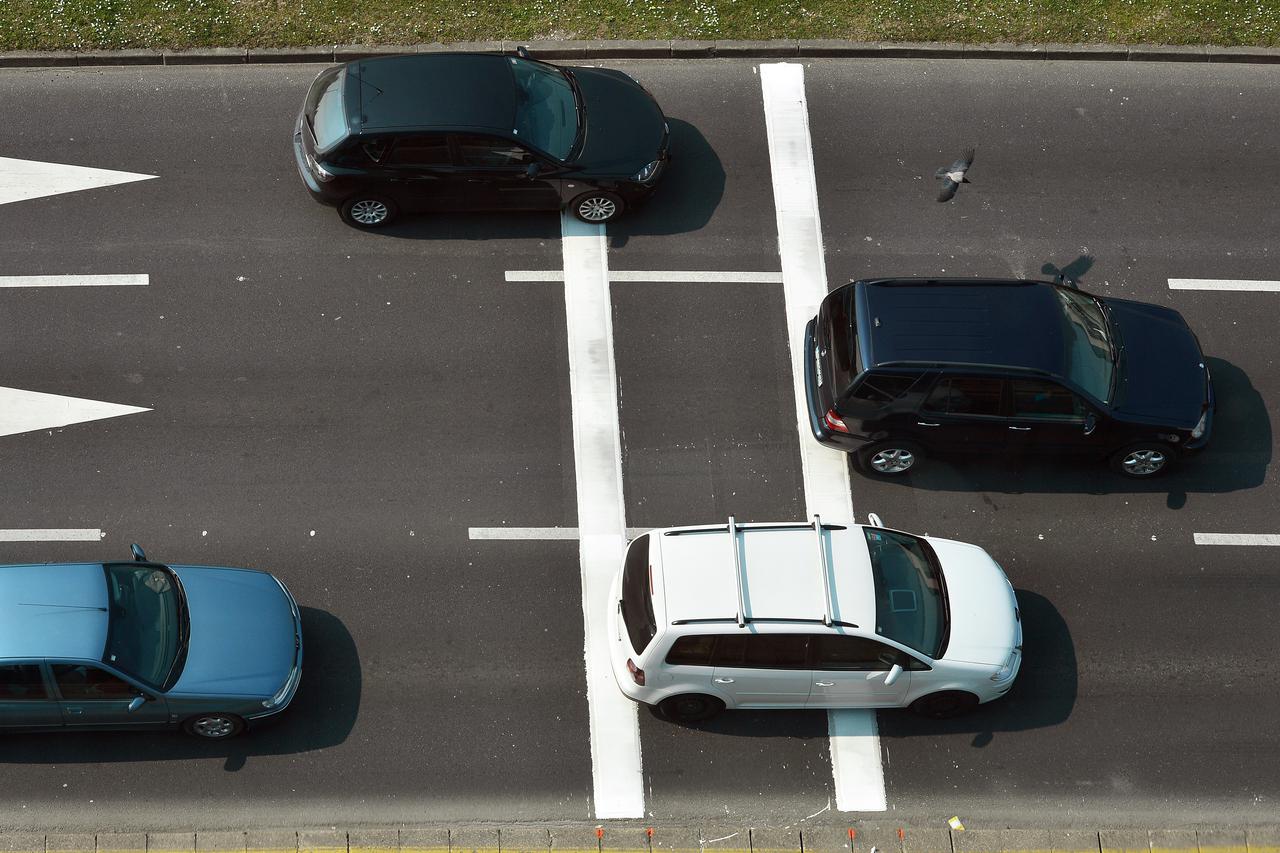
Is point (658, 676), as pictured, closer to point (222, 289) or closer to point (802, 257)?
point (802, 257)

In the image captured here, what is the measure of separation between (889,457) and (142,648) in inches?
310

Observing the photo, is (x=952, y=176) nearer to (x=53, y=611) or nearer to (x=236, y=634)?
(x=236, y=634)

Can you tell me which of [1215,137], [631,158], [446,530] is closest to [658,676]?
[446,530]

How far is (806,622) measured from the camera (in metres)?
10.5

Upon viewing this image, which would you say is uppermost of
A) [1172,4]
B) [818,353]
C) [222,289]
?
[1172,4]

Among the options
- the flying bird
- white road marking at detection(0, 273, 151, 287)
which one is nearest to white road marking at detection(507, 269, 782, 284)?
the flying bird

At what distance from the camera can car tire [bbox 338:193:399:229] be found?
1387cm

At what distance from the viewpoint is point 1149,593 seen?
12297 millimetres

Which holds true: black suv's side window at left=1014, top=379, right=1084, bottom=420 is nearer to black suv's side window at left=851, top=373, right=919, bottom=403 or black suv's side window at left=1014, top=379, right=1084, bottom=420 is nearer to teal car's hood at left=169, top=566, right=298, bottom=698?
black suv's side window at left=851, top=373, right=919, bottom=403

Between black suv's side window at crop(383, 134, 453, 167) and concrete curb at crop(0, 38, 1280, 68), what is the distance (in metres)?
2.73

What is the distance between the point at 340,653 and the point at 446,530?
5.53 ft

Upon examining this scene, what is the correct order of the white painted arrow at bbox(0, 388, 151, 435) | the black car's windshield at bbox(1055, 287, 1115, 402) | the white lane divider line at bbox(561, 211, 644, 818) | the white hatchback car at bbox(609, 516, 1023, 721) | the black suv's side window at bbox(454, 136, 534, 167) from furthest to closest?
1. the black suv's side window at bbox(454, 136, 534, 167)
2. the white painted arrow at bbox(0, 388, 151, 435)
3. the black car's windshield at bbox(1055, 287, 1115, 402)
4. the white lane divider line at bbox(561, 211, 644, 818)
5. the white hatchback car at bbox(609, 516, 1023, 721)

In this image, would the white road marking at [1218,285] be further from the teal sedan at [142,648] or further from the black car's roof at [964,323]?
the teal sedan at [142,648]

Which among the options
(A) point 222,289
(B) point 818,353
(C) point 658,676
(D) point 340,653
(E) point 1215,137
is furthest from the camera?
(E) point 1215,137
